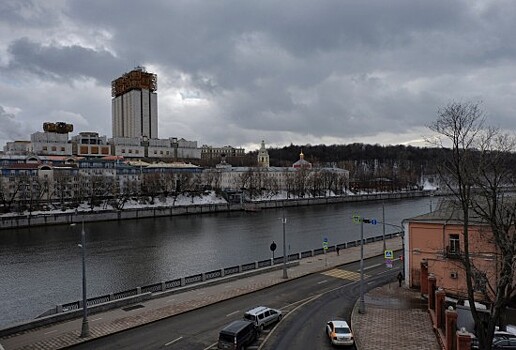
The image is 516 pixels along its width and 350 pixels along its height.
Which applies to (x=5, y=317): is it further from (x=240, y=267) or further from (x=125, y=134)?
(x=125, y=134)

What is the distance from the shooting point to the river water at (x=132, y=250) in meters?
33.6

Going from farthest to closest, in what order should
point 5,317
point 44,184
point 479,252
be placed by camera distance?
point 44,184 < point 5,317 < point 479,252

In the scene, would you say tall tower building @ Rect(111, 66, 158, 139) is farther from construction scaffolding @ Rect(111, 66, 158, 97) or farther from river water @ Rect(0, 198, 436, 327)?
river water @ Rect(0, 198, 436, 327)

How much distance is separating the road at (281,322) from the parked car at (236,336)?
2.40 feet

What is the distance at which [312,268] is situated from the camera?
32.5 metres

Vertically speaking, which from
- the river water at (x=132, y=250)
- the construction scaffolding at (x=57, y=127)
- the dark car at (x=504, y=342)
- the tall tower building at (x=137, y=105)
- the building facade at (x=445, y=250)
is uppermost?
the tall tower building at (x=137, y=105)

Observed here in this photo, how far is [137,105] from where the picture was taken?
184 metres

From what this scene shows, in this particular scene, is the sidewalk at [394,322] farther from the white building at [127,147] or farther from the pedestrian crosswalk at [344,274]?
the white building at [127,147]

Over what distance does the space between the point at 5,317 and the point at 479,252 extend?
29.0 metres

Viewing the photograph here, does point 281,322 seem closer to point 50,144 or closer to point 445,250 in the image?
point 445,250

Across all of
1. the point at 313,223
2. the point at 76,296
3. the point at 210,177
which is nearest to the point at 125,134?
the point at 210,177

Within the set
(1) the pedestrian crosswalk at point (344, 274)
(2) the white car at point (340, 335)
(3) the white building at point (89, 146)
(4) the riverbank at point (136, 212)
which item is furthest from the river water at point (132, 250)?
(3) the white building at point (89, 146)

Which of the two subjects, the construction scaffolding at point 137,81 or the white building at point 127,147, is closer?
the white building at point 127,147

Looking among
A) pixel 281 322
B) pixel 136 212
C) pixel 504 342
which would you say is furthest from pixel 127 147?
pixel 504 342
